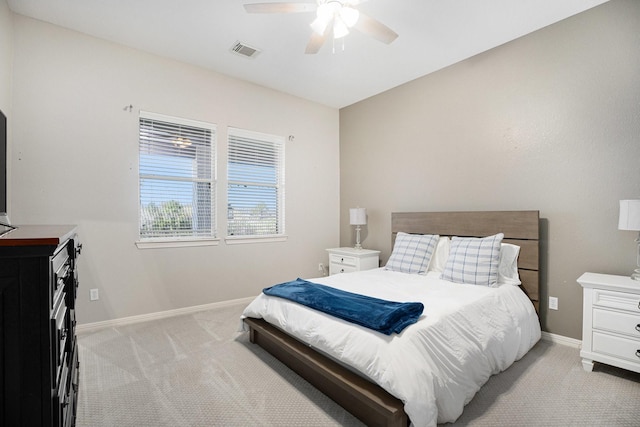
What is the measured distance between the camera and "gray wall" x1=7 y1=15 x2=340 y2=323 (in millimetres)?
2820

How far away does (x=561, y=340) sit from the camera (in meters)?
2.84

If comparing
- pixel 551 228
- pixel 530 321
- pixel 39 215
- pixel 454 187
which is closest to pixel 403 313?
pixel 530 321

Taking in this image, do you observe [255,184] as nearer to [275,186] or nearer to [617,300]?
[275,186]

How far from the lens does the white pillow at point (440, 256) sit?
11.1ft

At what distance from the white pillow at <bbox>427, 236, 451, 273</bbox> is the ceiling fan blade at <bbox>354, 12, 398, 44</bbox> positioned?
6.93 feet

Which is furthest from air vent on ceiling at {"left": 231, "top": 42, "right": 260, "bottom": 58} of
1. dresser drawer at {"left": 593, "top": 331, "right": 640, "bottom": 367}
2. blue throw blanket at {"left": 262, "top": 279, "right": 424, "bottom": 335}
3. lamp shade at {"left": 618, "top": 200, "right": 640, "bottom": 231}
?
dresser drawer at {"left": 593, "top": 331, "right": 640, "bottom": 367}

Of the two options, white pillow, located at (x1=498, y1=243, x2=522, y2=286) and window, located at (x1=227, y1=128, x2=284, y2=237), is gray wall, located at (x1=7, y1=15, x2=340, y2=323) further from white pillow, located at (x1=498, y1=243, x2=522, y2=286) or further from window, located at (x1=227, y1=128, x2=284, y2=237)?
white pillow, located at (x1=498, y1=243, x2=522, y2=286)

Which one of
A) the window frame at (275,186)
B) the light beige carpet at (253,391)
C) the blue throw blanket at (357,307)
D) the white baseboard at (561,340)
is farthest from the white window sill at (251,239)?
the white baseboard at (561,340)

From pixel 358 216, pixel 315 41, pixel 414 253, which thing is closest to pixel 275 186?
pixel 358 216

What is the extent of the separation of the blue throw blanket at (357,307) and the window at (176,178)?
5.49 ft

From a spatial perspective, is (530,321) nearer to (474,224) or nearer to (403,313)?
(474,224)

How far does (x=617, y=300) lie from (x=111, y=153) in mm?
4501

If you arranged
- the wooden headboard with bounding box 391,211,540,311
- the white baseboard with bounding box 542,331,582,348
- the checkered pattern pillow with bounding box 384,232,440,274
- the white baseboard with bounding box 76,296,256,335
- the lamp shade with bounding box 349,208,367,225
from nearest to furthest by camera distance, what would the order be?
the white baseboard with bounding box 542,331,582,348
the wooden headboard with bounding box 391,211,540,311
the white baseboard with bounding box 76,296,256,335
the checkered pattern pillow with bounding box 384,232,440,274
the lamp shade with bounding box 349,208,367,225

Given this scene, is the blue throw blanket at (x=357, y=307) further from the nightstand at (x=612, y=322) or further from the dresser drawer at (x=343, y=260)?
the dresser drawer at (x=343, y=260)
